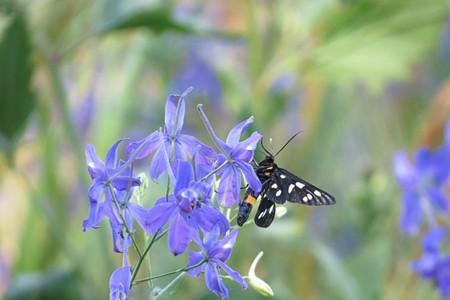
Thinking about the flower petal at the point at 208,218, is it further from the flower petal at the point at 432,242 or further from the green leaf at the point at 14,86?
the green leaf at the point at 14,86

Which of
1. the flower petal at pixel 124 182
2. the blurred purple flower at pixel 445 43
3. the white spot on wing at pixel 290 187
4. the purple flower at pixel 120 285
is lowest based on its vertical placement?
the purple flower at pixel 120 285

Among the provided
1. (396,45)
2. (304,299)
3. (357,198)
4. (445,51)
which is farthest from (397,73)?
(445,51)

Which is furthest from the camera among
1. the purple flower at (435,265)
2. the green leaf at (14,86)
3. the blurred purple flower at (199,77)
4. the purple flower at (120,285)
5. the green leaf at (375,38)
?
the blurred purple flower at (199,77)

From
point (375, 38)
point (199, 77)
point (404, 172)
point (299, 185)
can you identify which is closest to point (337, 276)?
point (404, 172)

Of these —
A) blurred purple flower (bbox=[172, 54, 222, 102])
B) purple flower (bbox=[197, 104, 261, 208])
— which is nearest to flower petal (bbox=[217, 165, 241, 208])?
purple flower (bbox=[197, 104, 261, 208])

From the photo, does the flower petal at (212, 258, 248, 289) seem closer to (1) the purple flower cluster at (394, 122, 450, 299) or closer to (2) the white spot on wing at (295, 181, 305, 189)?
(2) the white spot on wing at (295, 181, 305, 189)

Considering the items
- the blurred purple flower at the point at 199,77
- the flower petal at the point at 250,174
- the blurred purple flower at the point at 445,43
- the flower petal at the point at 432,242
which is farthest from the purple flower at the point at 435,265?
the blurred purple flower at the point at 445,43

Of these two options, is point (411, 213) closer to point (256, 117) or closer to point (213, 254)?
point (256, 117)
